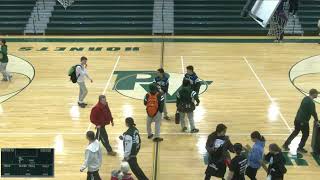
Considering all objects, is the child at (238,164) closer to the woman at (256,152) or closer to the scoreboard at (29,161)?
the woman at (256,152)

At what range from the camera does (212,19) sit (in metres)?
22.7

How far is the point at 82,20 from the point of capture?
2273cm

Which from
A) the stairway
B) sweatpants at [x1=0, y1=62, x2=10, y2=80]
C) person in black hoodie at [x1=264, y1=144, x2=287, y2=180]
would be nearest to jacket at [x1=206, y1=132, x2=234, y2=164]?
person in black hoodie at [x1=264, y1=144, x2=287, y2=180]

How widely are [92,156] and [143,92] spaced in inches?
251

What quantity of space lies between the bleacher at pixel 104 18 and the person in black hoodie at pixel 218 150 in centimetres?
1465

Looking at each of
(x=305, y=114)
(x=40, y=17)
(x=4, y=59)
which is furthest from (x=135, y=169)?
(x=40, y=17)

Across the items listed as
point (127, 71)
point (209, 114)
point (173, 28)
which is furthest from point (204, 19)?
point (209, 114)

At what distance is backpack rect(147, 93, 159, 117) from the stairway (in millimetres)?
13538

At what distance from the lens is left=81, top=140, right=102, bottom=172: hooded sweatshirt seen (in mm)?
7711

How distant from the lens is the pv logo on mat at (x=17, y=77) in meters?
14.2

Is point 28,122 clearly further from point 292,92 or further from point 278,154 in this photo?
point 292,92

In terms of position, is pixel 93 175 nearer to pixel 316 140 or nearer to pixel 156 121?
pixel 156 121

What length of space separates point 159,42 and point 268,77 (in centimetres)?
651

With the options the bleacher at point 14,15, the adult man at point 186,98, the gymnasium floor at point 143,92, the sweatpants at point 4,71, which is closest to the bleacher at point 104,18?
the gymnasium floor at point 143,92
